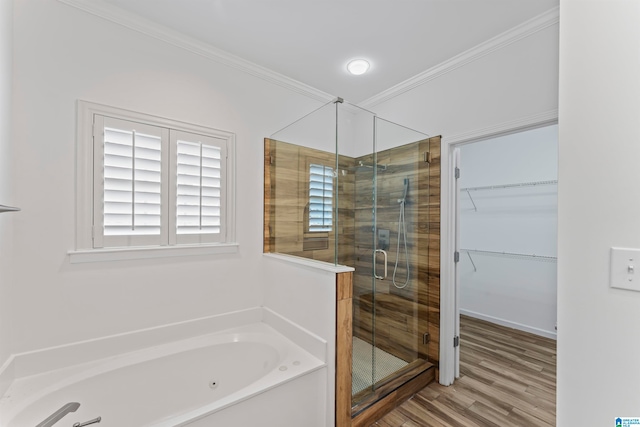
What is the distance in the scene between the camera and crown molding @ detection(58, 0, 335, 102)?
172 cm

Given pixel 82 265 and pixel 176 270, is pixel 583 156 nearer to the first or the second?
pixel 176 270

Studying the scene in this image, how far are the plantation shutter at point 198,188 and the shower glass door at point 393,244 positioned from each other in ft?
3.57

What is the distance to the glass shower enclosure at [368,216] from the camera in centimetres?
210

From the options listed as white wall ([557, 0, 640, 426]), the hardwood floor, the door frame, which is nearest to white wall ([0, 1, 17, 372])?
the hardwood floor

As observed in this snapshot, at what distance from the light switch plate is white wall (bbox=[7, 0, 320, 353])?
216 centimetres

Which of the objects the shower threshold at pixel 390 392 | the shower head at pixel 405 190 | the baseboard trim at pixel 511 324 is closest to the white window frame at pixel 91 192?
the shower threshold at pixel 390 392

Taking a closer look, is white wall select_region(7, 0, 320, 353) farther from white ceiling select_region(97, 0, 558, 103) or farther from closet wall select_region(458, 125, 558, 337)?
closet wall select_region(458, 125, 558, 337)

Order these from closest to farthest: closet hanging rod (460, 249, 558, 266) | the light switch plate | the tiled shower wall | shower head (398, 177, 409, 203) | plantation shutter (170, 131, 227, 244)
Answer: the light switch plate → plantation shutter (170, 131, 227, 244) → the tiled shower wall → shower head (398, 177, 409, 203) → closet hanging rod (460, 249, 558, 266)

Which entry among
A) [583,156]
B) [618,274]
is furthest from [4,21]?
[618,274]

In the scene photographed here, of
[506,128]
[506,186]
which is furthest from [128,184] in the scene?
[506,186]

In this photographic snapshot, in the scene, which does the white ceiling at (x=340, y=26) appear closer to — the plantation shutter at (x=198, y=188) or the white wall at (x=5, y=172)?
the white wall at (x=5, y=172)

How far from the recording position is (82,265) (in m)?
1.71

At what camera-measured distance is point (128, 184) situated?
1.83 metres

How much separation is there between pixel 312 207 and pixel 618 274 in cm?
171
